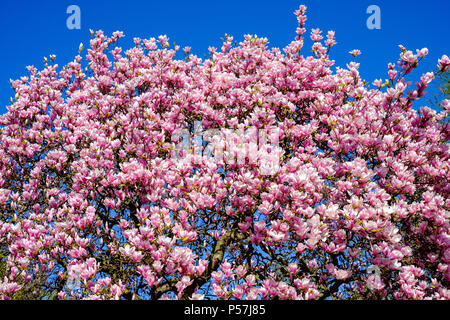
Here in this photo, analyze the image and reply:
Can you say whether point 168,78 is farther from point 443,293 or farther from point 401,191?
point 443,293

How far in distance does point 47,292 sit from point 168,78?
17.0ft

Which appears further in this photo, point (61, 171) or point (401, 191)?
point (61, 171)

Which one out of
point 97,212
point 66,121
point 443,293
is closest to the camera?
point 443,293

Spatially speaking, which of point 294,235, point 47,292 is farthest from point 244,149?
point 47,292

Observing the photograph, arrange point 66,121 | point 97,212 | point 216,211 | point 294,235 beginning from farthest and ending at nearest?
point 66,121 < point 97,212 < point 216,211 < point 294,235

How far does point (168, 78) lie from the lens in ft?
26.2

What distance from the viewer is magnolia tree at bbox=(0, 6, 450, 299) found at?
4.75 meters

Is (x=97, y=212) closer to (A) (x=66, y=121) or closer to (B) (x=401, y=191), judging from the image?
(A) (x=66, y=121)

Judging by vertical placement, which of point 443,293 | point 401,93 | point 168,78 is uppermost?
point 168,78

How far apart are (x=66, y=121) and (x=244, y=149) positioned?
4656mm

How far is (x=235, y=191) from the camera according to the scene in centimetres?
537

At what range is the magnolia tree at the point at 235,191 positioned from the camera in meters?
4.75

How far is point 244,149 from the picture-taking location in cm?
527

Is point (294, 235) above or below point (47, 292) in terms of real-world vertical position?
above
